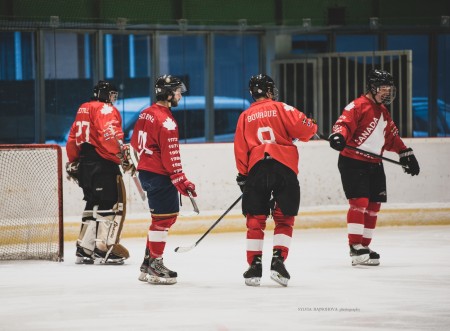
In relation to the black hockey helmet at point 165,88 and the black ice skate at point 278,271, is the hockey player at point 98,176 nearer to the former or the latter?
the black hockey helmet at point 165,88

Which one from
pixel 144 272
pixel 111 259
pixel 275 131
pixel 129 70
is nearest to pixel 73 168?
pixel 111 259

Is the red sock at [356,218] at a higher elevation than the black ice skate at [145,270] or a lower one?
higher

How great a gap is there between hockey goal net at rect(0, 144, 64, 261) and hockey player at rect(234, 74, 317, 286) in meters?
2.13

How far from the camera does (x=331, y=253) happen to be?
8625 millimetres

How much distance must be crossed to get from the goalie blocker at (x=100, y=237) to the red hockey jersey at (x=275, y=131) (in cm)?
172

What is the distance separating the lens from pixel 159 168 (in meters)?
6.95

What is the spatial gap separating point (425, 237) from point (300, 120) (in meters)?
3.22

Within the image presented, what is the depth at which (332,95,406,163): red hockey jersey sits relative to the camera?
305 inches

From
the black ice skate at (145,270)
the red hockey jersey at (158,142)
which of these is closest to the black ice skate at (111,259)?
the black ice skate at (145,270)

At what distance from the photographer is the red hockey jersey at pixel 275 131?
6.80 m

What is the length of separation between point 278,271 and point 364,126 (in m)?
1.53

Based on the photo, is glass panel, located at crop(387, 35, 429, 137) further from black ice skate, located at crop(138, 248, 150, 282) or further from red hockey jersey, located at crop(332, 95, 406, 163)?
black ice skate, located at crop(138, 248, 150, 282)

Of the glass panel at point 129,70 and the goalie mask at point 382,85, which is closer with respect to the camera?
Answer: the goalie mask at point 382,85

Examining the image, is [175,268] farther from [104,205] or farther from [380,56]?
[380,56]
